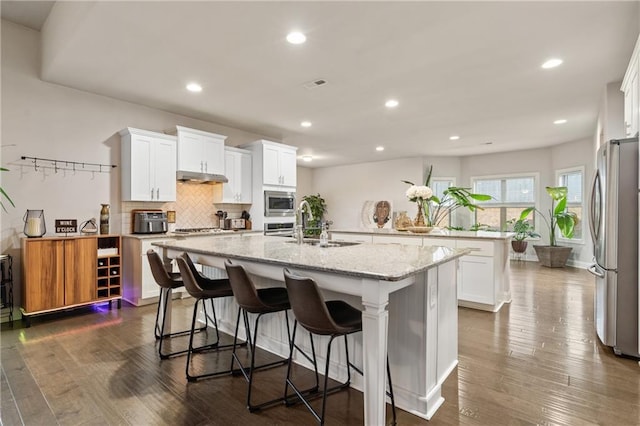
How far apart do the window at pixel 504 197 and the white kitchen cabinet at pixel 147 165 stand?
7.54 m

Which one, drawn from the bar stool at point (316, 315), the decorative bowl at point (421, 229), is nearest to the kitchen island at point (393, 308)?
the bar stool at point (316, 315)

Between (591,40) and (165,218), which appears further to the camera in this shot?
(165,218)

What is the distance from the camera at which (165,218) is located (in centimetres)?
460

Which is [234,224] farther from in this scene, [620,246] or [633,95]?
[633,95]

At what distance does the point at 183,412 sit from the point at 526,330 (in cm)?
320

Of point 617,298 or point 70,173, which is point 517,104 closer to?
point 617,298

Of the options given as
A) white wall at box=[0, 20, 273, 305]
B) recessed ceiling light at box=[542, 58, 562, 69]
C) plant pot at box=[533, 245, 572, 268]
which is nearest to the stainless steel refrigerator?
recessed ceiling light at box=[542, 58, 562, 69]

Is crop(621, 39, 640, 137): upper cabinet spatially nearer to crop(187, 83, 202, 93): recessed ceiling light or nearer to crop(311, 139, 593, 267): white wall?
crop(187, 83, 202, 93): recessed ceiling light

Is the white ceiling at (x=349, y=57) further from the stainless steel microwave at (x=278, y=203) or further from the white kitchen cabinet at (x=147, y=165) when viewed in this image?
the stainless steel microwave at (x=278, y=203)

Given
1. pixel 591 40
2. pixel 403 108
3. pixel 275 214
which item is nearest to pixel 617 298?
pixel 591 40

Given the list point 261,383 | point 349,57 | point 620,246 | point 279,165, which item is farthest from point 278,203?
point 620,246

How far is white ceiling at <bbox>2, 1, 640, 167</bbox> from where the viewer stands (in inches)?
99.0

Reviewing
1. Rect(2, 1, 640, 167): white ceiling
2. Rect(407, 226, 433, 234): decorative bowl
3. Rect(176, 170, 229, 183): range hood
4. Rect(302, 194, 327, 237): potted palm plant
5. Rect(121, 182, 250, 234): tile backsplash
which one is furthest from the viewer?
Rect(302, 194, 327, 237): potted palm plant

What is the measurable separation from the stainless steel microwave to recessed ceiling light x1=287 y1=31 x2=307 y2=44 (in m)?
3.12
